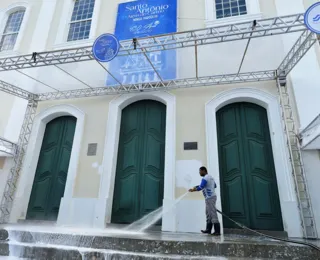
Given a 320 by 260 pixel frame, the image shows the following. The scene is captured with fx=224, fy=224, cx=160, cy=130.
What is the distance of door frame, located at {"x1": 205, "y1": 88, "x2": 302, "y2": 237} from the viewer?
5531 mm

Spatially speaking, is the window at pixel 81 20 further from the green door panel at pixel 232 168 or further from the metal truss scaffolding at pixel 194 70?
the green door panel at pixel 232 168

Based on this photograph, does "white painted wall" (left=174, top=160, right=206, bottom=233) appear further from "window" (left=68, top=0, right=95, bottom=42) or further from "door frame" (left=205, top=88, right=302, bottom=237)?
"window" (left=68, top=0, right=95, bottom=42)

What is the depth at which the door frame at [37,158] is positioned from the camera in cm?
720

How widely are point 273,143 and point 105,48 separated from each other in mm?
5178

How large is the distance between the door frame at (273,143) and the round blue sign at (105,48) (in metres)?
3.29

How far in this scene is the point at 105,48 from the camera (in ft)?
17.6

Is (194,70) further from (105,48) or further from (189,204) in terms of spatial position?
(189,204)

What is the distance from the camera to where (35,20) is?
10305 millimetres

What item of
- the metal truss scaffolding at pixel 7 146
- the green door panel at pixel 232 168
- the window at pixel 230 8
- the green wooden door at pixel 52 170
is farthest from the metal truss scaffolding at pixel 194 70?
the window at pixel 230 8

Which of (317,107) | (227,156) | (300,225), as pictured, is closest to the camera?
(300,225)

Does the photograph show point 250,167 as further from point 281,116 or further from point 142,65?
point 142,65

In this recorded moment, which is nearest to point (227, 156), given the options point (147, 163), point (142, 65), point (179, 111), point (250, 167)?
point (250, 167)

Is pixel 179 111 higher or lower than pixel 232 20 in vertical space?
lower

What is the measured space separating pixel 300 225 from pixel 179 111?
438 centimetres
